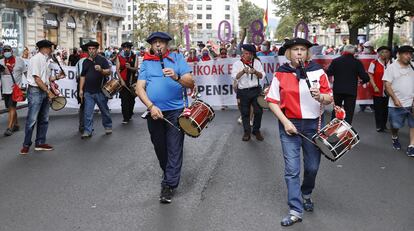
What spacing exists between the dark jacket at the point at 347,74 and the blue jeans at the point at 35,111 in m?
4.89

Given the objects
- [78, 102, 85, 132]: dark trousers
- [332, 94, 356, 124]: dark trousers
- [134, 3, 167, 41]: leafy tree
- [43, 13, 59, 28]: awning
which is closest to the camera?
[332, 94, 356, 124]: dark trousers

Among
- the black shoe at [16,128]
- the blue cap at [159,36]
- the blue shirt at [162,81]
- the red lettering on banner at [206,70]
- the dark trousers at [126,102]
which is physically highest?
the blue cap at [159,36]

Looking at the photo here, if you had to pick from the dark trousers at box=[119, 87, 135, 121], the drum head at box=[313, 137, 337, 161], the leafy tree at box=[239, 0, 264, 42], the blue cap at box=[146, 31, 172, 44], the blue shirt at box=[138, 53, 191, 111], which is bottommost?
the dark trousers at box=[119, 87, 135, 121]

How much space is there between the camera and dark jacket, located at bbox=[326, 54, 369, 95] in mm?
9875

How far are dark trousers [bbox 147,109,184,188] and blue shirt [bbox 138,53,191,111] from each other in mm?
132

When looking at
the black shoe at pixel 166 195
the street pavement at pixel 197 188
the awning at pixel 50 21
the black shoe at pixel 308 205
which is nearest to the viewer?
the street pavement at pixel 197 188

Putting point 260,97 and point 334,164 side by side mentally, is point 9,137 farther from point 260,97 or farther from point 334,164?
point 334,164

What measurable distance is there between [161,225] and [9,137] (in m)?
6.65

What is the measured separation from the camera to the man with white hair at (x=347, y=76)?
9891 mm

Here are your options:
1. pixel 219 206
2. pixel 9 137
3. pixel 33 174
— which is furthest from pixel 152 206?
pixel 9 137

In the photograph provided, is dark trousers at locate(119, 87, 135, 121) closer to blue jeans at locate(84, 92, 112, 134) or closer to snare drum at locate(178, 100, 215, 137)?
blue jeans at locate(84, 92, 112, 134)

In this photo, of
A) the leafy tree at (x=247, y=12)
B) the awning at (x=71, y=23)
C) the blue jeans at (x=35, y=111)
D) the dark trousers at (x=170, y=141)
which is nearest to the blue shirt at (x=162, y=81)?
the dark trousers at (x=170, y=141)

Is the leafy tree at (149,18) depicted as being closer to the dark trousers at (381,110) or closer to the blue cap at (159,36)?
the dark trousers at (381,110)

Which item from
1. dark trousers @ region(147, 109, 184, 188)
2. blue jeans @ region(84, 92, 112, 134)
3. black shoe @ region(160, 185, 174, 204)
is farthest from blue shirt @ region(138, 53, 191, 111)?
blue jeans @ region(84, 92, 112, 134)
